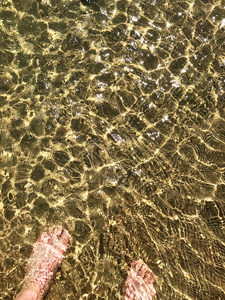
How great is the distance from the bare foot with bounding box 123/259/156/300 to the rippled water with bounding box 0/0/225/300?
4.5 inches

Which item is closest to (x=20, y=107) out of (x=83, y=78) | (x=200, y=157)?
(x=83, y=78)

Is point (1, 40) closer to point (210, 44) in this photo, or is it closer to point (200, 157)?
point (210, 44)

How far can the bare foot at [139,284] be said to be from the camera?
346 cm

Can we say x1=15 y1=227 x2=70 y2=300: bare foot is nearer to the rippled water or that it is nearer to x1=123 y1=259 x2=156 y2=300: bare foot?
the rippled water

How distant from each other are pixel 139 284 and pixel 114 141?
2289 millimetres

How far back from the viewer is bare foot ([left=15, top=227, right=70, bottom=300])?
346 cm

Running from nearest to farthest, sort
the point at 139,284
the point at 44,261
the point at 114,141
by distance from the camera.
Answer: the point at 139,284, the point at 44,261, the point at 114,141

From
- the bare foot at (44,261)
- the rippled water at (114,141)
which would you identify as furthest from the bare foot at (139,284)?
the bare foot at (44,261)

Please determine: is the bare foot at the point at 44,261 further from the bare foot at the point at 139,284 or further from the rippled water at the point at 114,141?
the bare foot at the point at 139,284

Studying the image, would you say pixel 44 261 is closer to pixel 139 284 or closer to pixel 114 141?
pixel 139 284

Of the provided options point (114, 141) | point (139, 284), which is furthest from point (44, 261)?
point (114, 141)

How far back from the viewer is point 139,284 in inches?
138

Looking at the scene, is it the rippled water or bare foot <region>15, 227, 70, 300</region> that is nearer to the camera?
bare foot <region>15, 227, 70, 300</region>

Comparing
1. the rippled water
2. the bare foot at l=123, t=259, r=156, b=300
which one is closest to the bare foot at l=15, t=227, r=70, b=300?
the rippled water
